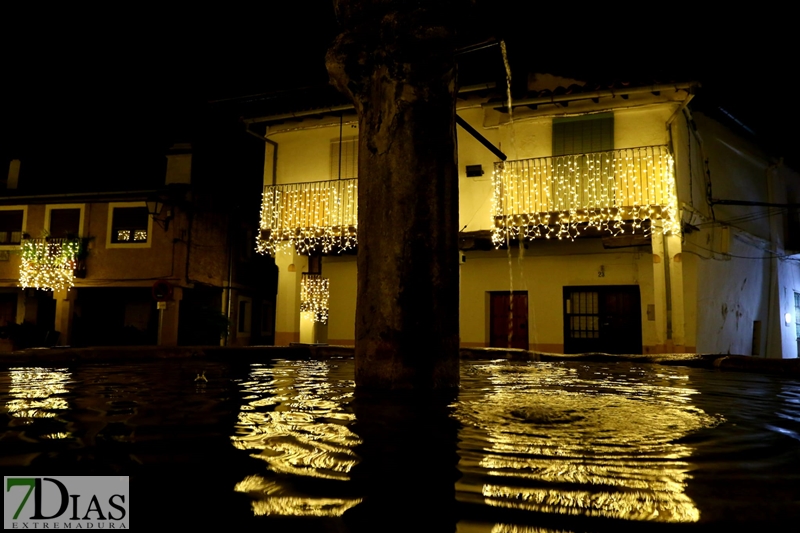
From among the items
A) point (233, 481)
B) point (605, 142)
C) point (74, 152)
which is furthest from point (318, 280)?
point (233, 481)

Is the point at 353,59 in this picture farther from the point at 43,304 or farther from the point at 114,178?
the point at 43,304

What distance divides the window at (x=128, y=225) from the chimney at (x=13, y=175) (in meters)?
5.58

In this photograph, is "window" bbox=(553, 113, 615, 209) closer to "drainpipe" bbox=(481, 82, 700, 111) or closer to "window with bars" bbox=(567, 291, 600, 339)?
"drainpipe" bbox=(481, 82, 700, 111)

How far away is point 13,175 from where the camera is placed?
25156 mm

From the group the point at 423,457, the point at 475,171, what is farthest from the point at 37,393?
the point at 475,171

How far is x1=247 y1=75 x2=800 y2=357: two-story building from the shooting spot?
13906mm

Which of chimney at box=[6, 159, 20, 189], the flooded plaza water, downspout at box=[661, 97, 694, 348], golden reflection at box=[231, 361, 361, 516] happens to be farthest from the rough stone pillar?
chimney at box=[6, 159, 20, 189]

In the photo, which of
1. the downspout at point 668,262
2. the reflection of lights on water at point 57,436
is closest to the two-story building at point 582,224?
the downspout at point 668,262

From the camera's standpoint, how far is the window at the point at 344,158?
17.0m

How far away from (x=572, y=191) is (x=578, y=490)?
13.7m

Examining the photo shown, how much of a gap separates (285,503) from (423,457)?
0.70 m

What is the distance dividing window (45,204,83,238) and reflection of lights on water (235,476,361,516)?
24906 millimetres

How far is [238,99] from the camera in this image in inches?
617

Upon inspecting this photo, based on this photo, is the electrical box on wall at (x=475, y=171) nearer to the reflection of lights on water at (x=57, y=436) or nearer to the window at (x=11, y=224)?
the reflection of lights on water at (x=57, y=436)
